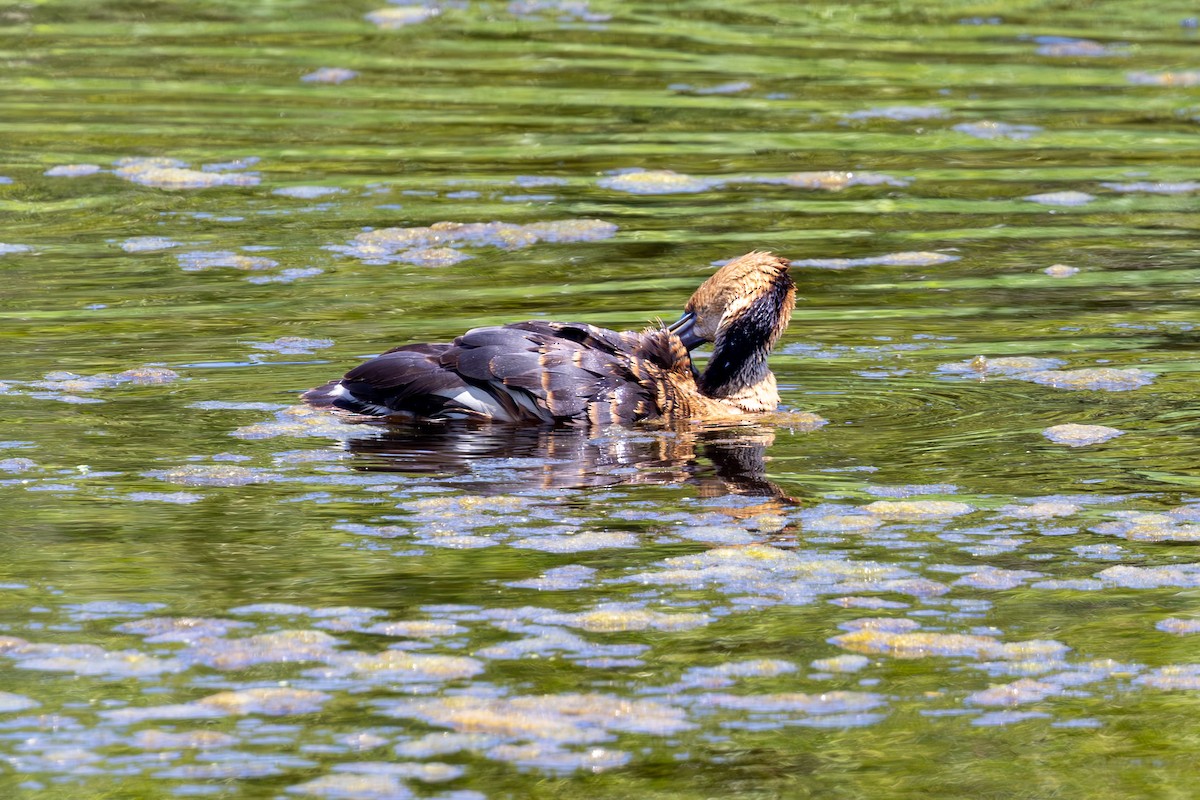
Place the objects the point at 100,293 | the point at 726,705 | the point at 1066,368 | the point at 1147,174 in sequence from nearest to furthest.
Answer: the point at 726,705 < the point at 1066,368 < the point at 100,293 < the point at 1147,174

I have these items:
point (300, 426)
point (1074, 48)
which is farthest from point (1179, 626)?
point (1074, 48)

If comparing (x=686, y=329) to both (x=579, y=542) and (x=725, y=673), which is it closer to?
(x=579, y=542)

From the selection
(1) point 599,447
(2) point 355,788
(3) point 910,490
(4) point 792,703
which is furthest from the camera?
(1) point 599,447

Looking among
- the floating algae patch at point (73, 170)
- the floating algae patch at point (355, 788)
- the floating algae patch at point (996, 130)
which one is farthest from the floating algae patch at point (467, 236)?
the floating algae patch at point (355, 788)

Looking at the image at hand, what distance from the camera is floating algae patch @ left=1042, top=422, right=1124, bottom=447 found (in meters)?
8.17

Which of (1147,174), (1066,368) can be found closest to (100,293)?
(1066,368)

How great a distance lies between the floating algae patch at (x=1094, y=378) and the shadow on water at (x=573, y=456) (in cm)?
154

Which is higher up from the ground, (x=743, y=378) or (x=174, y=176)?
(x=174, y=176)

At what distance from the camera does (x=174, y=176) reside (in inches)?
527

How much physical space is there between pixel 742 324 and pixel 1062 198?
186 inches

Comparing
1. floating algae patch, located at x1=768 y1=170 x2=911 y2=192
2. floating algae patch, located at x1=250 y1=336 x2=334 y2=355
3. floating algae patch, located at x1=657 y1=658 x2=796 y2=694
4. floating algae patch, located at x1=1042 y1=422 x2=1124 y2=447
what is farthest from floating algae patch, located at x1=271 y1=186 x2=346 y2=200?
floating algae patch, located at x1=657 y1=658 x2=796 y2=694

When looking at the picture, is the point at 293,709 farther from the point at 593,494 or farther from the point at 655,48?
the point at 655,48

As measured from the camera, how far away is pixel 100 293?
35.3 ft

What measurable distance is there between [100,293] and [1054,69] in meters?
9.27
